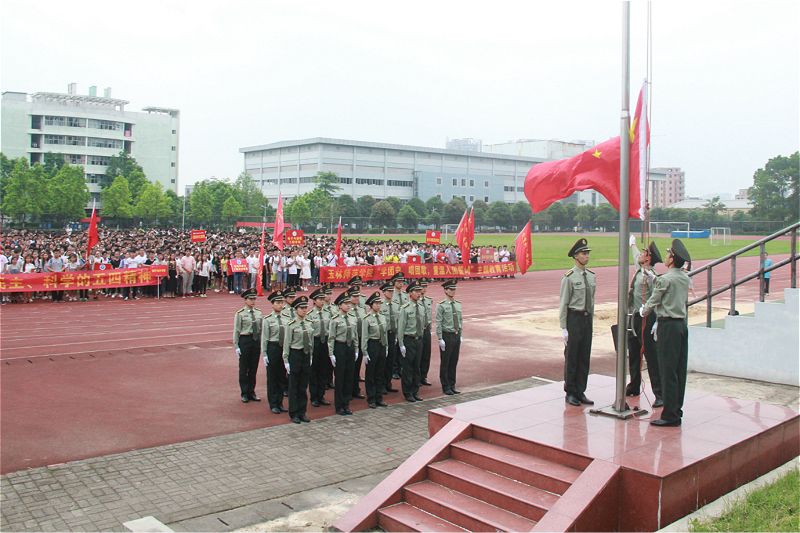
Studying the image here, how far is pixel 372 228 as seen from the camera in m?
68.8

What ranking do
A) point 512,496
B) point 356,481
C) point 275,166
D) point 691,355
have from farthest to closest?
point 275,166 → point 691,355 → point 356,481 → point 512,496

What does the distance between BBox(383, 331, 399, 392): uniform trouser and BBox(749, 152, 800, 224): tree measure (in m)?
49.4

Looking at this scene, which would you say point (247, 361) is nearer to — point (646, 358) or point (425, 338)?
point (425, 338)

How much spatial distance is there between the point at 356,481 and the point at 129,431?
120 inches

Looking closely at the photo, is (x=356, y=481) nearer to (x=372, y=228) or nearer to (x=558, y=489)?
(x=558, y=489)

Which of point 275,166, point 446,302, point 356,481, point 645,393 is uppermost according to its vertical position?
point 275,166

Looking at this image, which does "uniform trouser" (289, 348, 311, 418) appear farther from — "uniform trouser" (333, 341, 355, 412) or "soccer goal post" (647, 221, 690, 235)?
"soccer goal post" (647, 221, 690, 235)

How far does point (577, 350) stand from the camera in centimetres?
748

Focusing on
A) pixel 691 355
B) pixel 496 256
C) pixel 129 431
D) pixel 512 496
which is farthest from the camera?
pixel 496 256

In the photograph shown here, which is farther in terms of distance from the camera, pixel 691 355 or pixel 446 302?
pixel 691 355

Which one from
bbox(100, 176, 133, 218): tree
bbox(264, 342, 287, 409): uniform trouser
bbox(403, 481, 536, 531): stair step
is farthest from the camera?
bbox(100, 176, 133, 218): tree

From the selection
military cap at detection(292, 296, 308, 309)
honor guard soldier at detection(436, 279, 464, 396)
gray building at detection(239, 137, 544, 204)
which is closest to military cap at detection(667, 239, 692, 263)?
honor guard soldier at detection(436, 279, 464, 396)

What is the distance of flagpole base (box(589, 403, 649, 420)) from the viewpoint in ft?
22.6

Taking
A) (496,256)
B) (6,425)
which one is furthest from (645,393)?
(496,256)
